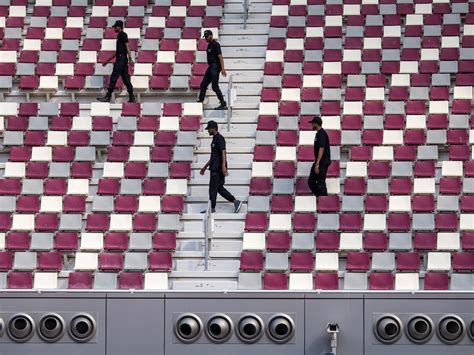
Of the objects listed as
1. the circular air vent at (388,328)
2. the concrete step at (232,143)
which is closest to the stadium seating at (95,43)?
the concrete step at (232,143)

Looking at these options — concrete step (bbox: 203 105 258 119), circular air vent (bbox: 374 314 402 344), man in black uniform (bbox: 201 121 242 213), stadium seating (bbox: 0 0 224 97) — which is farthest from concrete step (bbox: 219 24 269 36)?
circular air vent (bbox: 374 314 402 344)

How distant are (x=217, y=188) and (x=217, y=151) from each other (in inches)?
20.0

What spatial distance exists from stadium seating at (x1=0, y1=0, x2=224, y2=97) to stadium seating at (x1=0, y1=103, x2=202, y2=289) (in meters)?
0.80

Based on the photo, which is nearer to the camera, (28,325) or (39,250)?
(28,325)

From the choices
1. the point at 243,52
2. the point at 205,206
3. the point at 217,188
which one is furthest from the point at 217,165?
the point at 243,52

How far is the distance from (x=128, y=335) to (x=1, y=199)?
340cm

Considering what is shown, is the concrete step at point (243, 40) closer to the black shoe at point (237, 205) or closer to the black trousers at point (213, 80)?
the black trousers at point (213, 80)

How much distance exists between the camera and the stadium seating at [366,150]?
1906 centimetres

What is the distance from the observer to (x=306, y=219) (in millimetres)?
19781

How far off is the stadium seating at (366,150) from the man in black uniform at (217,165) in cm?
47

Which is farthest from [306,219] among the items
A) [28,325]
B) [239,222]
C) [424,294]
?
[28,325]

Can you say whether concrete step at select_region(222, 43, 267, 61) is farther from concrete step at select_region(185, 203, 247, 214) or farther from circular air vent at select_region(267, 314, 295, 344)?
circular air vent at select_region(267, 314, 295, 344)

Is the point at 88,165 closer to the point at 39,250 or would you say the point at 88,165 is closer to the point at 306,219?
the point at 39,250

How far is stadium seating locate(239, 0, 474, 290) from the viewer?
62.5 ft
